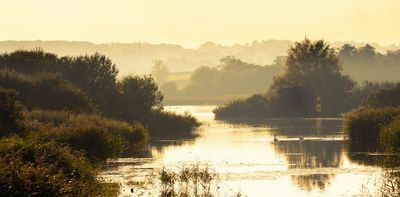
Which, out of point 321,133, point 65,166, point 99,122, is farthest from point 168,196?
point 321,133

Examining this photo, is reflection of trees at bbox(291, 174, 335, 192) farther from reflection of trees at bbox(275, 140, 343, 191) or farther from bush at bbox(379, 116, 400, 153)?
bush at bbox(379, 116, 400, 153)

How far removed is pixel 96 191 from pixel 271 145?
42661 millimetres

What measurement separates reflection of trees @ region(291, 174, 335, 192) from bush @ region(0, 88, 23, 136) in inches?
689

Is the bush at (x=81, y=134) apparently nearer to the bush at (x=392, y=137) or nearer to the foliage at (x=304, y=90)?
the bush at (x=392, y=137)

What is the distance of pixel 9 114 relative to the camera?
185ft

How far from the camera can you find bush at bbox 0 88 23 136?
54.8 m

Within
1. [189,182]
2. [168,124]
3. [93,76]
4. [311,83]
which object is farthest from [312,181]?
[311,83]

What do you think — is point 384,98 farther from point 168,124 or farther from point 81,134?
point 81,134

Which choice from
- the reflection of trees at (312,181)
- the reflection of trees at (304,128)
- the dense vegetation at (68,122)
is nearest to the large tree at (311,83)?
the reflection of trees at (304,128)

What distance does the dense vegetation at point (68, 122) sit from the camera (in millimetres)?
29656

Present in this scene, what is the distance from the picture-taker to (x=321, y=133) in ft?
298

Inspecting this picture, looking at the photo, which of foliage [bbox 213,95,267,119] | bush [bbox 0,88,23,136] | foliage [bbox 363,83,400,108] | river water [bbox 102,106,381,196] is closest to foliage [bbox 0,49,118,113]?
river water [bbox 102,106,381,196]

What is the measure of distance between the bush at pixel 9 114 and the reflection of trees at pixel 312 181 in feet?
57.4

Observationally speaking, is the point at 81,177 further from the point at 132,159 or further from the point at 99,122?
the point at 99,122
